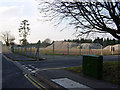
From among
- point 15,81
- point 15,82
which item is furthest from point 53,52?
point 15,82

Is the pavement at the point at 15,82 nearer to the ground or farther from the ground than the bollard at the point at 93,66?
nearer to the ground

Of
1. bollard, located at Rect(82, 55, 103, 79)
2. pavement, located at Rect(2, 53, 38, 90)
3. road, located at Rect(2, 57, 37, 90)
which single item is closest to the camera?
pavement, located at Rect(2, 53, 38, 90)

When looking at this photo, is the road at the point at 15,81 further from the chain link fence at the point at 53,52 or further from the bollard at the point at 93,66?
the chain link fence at the point at 53,52

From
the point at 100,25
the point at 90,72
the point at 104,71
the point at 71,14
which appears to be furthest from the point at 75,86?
the point at 71,14

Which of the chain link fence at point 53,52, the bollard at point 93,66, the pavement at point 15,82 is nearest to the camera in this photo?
the pavement at point 15,82

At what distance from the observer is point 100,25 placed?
7.80 m

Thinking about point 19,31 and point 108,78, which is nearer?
point 108,78

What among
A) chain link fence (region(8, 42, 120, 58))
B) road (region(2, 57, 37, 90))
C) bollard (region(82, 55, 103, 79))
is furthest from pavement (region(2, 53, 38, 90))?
chain link fence (region(8, 42, 120, 58))

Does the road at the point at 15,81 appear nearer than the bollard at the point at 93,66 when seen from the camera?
Yes

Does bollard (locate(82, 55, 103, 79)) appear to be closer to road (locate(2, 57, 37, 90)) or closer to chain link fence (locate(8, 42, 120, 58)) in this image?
road (locate(2, 57, 37, 90))

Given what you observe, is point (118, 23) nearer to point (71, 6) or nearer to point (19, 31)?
point (71, 6)

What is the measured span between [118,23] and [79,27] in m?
2.26

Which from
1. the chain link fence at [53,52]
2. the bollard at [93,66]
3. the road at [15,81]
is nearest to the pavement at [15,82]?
the road at [15,81]

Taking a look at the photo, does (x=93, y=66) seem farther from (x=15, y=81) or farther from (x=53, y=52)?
(x=53, y=52)
